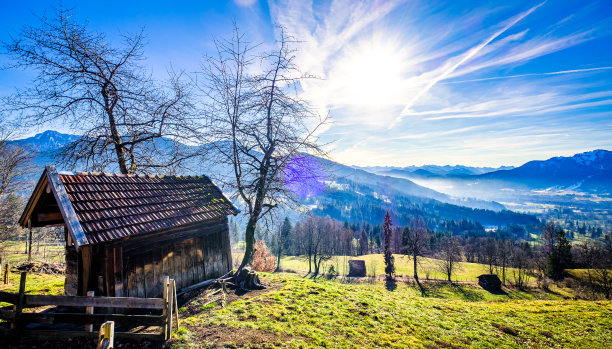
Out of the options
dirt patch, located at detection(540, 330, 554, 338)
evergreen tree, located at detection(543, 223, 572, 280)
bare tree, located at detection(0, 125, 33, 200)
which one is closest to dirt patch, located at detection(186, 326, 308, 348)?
dirt patch, located at detection(540, 330, 554, 338)

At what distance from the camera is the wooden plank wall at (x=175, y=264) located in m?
8.91

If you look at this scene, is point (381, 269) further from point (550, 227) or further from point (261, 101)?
point (261, 101)

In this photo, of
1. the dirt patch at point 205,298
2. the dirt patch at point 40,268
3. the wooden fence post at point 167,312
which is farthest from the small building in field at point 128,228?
the dirt patch at point 40,268

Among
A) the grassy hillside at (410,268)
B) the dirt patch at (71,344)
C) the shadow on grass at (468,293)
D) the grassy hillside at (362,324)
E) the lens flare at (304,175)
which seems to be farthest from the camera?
the grassy hillside at (410,268)

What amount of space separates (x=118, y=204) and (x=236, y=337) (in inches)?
260

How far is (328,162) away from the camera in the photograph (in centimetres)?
1412

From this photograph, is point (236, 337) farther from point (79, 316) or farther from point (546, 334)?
point (546, 334)

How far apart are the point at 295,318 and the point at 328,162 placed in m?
8.09

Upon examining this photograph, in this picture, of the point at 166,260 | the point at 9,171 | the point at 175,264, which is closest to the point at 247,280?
the point at 175,264

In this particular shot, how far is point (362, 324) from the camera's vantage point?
33.5 ft

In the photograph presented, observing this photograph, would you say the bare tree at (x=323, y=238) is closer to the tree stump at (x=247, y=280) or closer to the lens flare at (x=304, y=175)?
the tree stump at (x=247, y=280)

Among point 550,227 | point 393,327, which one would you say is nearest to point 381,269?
point 550,227

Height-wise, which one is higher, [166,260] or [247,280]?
[166,260]

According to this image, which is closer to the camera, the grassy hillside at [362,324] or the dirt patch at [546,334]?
the grassy hillside at [362,324]
